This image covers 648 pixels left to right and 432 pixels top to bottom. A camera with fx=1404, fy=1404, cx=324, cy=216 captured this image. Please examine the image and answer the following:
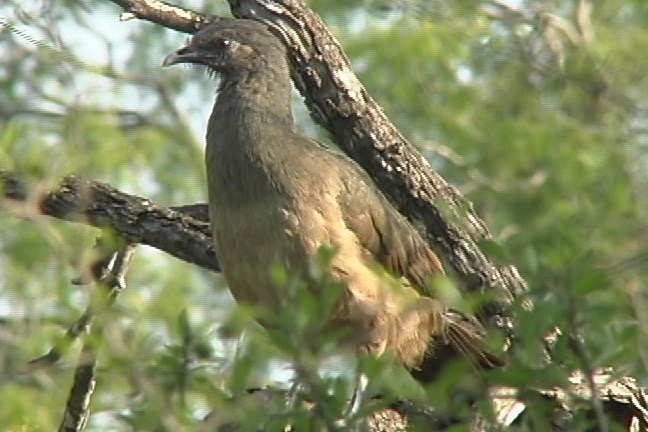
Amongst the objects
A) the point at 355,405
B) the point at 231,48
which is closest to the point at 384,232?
the point at 231,48

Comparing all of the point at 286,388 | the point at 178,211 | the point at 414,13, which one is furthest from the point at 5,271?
the point at 414,13

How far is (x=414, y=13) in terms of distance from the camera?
1014 centimetres

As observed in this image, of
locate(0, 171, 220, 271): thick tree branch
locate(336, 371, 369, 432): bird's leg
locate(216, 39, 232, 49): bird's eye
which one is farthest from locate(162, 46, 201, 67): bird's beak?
locate(336, 371, 369, 432): bird's leg

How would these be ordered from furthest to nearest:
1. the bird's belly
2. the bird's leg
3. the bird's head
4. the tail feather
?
the tail feather, the bird's head, the bird's belly, the bird's leg

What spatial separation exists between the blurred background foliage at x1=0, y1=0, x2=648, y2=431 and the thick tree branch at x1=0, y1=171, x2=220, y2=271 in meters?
0.10

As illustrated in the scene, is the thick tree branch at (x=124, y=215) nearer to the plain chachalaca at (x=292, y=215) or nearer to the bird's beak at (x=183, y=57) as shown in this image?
the plain chachalaca at (x=292, y=215)

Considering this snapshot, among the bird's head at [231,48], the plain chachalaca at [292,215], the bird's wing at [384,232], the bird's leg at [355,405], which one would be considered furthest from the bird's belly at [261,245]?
the bird's leg at [355,405]

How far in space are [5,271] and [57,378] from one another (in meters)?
1.01

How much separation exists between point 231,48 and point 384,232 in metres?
1.06

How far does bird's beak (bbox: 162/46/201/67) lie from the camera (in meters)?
6.28

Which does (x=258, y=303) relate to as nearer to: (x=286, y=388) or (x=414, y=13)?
(x=286, y=388)

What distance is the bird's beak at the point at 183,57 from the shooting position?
628 centimetres

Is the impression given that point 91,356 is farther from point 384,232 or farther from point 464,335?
point 464,335

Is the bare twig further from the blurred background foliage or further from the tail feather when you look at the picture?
the tail feather
